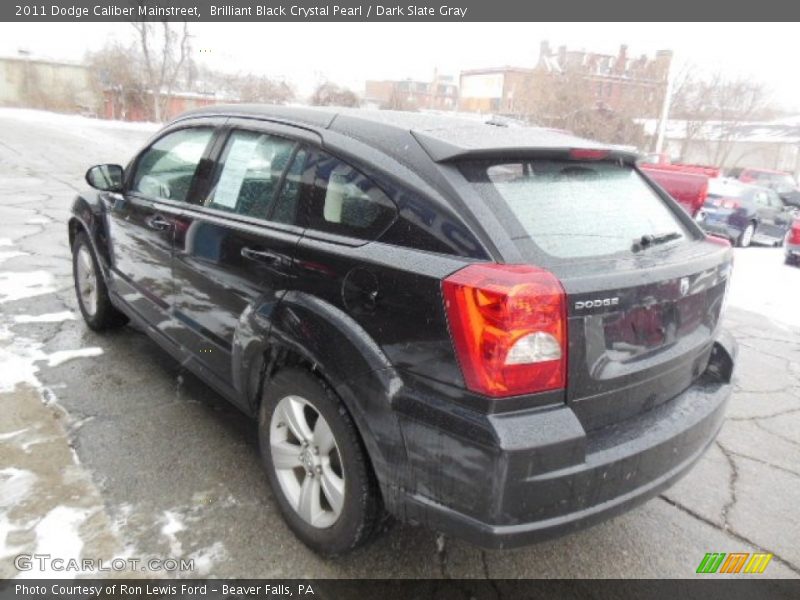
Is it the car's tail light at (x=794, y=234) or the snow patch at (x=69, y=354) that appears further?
the car's tail light at (x=794, y=234)

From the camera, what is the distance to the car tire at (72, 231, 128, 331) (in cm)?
422

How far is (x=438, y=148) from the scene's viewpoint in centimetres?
204

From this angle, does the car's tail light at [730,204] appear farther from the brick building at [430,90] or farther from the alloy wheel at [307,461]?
the brick building at [430,90]

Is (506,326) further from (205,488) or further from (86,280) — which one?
(86,280)

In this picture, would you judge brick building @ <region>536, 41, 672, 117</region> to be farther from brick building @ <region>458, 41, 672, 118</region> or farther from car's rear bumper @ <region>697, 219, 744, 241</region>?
car's rear bumper @ <region>697, 219, 744, 241</region>

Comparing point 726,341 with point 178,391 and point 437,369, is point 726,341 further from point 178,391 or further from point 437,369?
point 178,391

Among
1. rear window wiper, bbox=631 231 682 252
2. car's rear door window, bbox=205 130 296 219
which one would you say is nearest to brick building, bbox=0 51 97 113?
car's rear door window, bbox=205 130 296 219

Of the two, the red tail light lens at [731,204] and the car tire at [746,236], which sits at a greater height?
the red tail light lens at [731,204]

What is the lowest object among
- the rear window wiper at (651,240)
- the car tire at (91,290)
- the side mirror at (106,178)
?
the car tire at (91,290)

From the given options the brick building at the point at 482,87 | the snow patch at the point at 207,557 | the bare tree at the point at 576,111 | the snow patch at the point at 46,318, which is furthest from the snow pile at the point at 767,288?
the brick building at the point at 482,87

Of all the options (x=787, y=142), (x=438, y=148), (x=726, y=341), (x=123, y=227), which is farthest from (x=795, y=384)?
(x=787, y=142)

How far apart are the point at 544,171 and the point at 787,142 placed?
5022cm

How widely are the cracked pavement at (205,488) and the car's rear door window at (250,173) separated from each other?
125 centimetres

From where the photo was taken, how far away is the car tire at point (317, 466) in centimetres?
209
